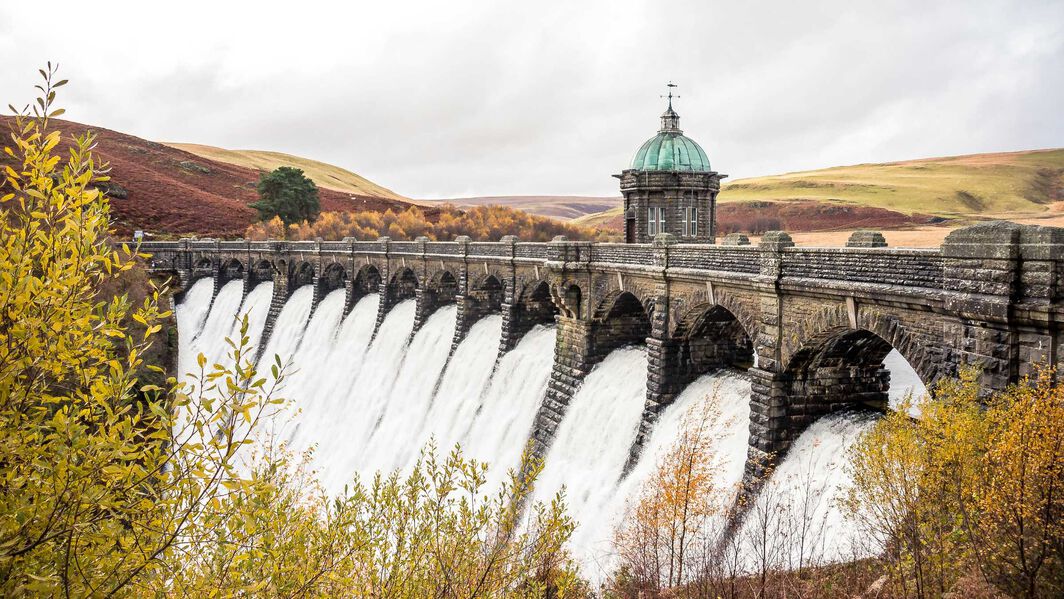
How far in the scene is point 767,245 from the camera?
17.3m

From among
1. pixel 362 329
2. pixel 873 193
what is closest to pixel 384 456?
pixel 362 329

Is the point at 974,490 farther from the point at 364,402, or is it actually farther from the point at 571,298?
the point at 364,402

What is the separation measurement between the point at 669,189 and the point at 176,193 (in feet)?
313

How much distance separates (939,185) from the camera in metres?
126

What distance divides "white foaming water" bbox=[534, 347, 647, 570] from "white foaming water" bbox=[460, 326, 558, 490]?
8.66 feet

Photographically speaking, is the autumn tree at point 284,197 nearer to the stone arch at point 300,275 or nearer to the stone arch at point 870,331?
the stone arch at point 300,275

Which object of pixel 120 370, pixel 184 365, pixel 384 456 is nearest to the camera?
pixel 120 370

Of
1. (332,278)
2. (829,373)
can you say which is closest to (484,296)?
(332,278)

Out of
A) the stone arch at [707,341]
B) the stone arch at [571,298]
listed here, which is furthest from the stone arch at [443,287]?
the stone arch at [707,341]

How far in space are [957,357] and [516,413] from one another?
1941cm

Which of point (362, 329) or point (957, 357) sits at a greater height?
point (957, 357)

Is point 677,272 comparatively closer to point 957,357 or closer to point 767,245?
point 767,245

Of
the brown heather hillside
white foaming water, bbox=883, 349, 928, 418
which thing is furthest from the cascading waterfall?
the brown heather hillside

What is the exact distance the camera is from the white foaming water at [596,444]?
2172cm
